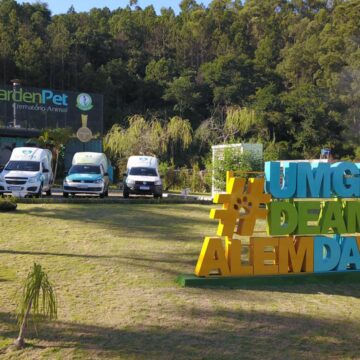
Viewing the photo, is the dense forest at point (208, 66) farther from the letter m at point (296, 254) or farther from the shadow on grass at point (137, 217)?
the letter m at point (296, 254)

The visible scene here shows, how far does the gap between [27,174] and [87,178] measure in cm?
235

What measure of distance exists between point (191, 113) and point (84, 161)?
5181 centimetres

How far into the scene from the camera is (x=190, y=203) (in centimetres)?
1880

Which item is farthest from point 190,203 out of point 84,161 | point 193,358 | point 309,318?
point 193,358

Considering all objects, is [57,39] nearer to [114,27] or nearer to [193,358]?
[114,27]

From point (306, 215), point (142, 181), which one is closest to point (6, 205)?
point (142, 181)

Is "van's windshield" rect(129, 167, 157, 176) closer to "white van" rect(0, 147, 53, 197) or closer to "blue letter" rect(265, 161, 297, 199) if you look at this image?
"white van" rect(0, 147, 53, 197)

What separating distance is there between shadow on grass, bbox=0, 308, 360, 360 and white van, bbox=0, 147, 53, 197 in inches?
523

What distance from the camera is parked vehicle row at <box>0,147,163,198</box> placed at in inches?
730

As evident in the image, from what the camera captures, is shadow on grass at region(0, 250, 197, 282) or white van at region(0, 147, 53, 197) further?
white van at region(0, 147, 53, 197)

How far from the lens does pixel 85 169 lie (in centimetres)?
2106

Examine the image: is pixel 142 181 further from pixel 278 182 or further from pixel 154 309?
pixel 154 309

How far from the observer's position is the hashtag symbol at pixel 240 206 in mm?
7410

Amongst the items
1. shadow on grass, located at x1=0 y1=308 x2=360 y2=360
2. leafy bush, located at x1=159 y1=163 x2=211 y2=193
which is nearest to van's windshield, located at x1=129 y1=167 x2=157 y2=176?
leafy bush, located at x1=159 y1=163 x2=211 y2=193
